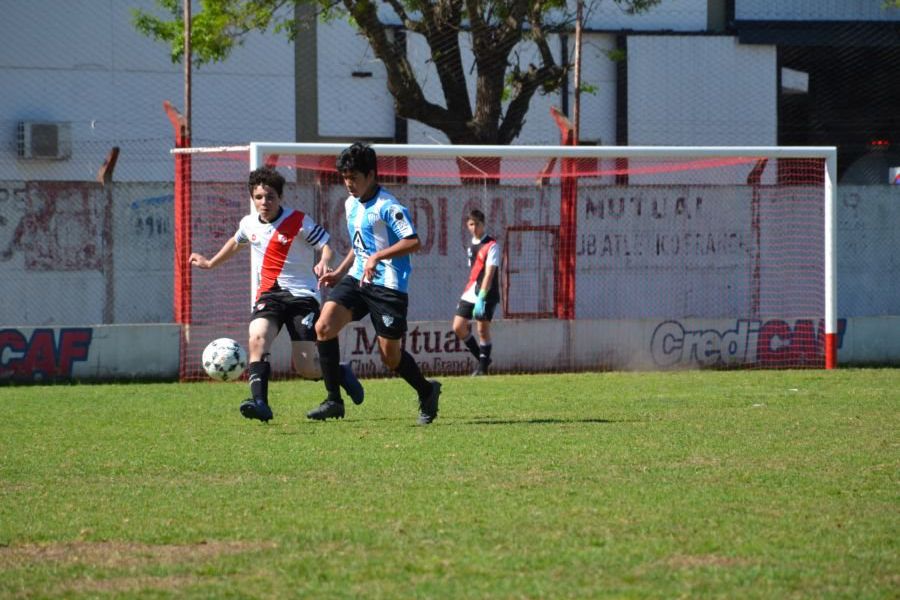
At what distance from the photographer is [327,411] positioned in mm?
10039

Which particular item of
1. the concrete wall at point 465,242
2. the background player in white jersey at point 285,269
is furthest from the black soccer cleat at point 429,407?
the concrete wall at point 465,242

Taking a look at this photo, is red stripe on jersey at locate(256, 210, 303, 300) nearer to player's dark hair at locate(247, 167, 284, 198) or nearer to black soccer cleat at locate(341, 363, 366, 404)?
player's dark hair at locate(247, 167, 284, 198)

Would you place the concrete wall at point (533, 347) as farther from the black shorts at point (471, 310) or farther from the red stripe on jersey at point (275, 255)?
the red stripe on jersey at point (275, 255)

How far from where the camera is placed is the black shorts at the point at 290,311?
32.9 feet

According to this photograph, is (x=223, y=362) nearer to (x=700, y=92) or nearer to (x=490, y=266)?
(x=490, y=266)

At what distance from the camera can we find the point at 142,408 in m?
11.9

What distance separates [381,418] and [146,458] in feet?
8.52

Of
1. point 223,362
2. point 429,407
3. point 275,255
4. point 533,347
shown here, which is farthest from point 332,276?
point 533,347

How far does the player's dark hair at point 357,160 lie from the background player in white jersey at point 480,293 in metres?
6.09

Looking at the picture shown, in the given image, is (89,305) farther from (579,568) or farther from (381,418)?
(579,568)

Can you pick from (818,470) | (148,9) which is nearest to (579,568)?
(818,470)

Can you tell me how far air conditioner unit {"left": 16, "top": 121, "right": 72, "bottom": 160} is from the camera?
2400 cm

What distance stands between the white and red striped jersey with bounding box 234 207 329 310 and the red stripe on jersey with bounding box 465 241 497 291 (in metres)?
5.47

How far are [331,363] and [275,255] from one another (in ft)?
2.93
